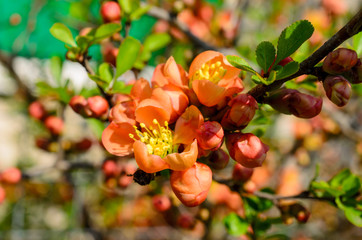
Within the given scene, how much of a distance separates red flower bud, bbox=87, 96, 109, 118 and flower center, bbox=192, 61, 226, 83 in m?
0.26

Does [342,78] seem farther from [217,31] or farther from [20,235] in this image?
[20,235]

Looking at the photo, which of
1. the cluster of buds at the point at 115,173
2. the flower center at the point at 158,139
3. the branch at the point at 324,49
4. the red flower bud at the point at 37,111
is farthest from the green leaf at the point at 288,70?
the red flower bud at the point at 37,111

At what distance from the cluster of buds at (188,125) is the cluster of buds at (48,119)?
2.31 ft

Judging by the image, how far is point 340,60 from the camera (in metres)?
0.55

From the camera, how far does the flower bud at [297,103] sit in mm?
646

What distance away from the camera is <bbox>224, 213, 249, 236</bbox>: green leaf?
89 cm

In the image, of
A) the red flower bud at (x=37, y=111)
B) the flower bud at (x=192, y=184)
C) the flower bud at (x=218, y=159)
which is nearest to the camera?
the flower bud at (x=192, y=184)

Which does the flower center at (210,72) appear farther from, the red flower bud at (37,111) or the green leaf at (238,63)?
the red flower bud at (37,111)

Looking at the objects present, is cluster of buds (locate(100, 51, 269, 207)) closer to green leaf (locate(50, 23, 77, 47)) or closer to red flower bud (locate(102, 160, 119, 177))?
green leaf (locate(50, 23, 77, 47))

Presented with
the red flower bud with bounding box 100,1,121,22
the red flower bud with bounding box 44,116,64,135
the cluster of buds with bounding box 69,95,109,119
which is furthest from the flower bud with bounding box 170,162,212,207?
the red flower bud with bounding box 44,116,64,135

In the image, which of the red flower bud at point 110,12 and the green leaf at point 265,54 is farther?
the red flower bud at point 110,12

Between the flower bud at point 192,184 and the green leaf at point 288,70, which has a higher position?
the green leaf at point 288,70

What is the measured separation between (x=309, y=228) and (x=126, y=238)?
1.39 m

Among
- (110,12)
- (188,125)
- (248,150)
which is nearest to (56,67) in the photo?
(110,12)
